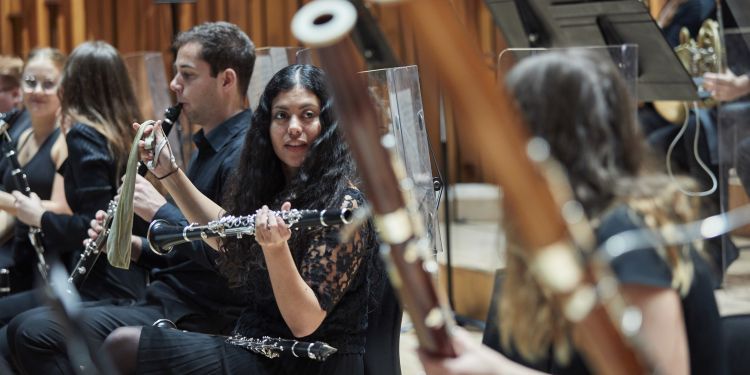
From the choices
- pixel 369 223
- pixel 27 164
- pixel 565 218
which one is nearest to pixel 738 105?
pixel 369 223

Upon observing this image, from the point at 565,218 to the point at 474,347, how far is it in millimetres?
224

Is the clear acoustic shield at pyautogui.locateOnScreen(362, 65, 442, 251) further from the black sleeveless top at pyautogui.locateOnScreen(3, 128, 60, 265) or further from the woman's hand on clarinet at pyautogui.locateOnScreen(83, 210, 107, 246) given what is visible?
the black sleeveless top at pyautogui.locateOnScreen(3, 128, 60, 265)

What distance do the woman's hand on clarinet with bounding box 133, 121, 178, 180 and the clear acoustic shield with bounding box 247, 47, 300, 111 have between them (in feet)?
1.74

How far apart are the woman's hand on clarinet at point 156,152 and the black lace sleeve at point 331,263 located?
483 millimetres

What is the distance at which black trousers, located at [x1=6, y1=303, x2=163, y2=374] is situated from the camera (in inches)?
93.4

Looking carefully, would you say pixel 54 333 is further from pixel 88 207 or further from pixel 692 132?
pixel 692 132

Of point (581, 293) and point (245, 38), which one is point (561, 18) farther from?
point (581, 293)

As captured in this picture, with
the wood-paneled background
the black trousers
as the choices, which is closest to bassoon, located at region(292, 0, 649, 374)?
the black trousers

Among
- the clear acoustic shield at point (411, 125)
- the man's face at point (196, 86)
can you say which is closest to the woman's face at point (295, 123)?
the clear acoustic shield at point (411, 125)

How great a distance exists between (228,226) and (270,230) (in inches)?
8.1

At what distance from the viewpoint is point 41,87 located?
3.35 meters

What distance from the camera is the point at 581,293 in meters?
0.85

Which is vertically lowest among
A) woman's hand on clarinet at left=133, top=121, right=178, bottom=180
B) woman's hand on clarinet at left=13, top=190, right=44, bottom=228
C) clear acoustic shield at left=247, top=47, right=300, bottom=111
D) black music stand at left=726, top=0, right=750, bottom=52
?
woman's hand on clarinet at left=13, top=190, right=44, bottom=228

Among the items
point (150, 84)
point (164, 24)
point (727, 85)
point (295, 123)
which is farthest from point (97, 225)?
point (164, 24)
